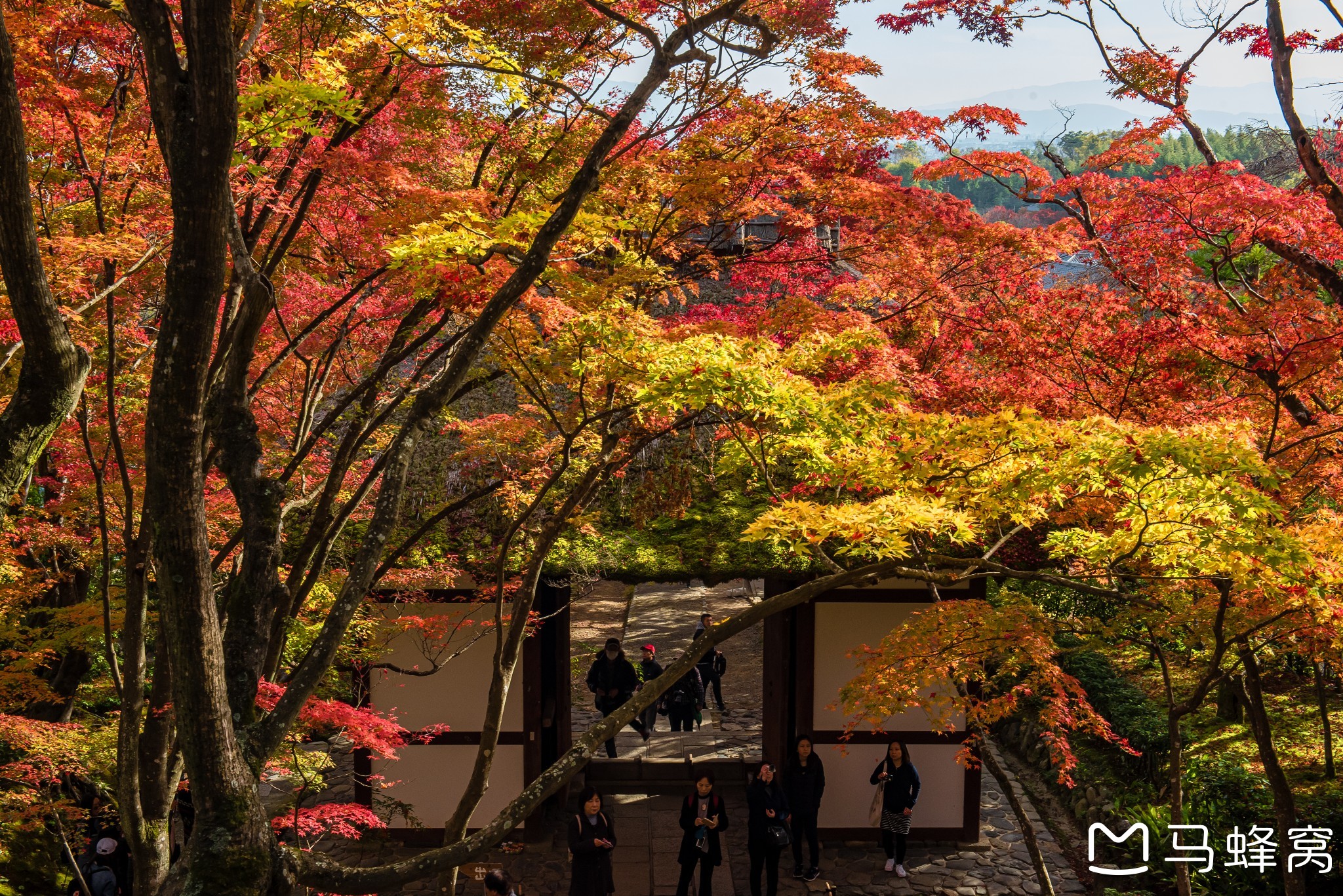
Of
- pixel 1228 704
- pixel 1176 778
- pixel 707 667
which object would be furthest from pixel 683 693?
pixel 1228 704

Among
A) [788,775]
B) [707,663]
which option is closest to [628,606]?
[707,663]

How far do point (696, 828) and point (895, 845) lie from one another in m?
2.39

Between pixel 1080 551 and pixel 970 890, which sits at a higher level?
pixel 1080 551

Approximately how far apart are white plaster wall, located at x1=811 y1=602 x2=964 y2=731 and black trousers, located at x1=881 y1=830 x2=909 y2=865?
44.9 inches

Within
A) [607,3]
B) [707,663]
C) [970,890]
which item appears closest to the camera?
[607,3]

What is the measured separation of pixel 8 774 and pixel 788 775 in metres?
6.70

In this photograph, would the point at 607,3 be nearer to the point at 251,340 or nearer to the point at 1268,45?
the point at 251,340

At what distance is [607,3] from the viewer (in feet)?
22.8

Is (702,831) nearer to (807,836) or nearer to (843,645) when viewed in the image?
(807,836)

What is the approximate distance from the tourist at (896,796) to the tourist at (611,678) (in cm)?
301

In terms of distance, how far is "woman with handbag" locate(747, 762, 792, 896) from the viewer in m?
8.67

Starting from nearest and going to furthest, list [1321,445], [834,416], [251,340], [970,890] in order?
1. [251,340]
2. [834,416]
3. [1321,445]
4. [970,890]

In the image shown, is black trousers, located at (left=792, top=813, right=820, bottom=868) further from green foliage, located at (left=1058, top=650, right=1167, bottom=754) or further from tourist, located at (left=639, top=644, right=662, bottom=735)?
green foliage, located at (left=1058, top=650, right=1167, bottom=754)

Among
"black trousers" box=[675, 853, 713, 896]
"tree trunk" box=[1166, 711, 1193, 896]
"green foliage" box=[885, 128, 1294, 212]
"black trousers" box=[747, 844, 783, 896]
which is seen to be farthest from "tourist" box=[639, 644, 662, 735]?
"green foliage" box=[885, 128, 1294, 212]
